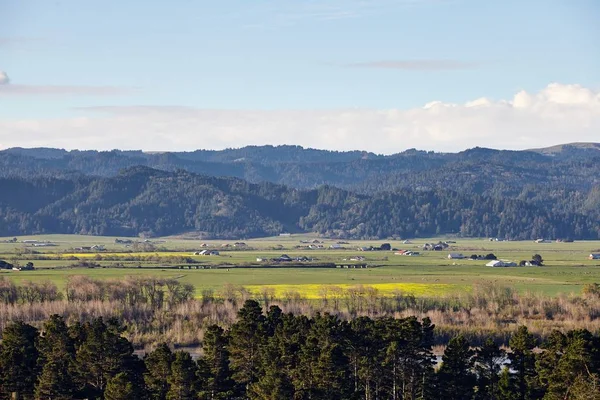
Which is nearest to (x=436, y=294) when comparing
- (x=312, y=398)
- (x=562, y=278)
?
(x=562, y=278)

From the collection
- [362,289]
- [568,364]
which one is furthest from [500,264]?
[568,364]

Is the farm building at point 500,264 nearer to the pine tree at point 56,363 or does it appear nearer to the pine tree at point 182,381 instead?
the pine tree at point 56,363

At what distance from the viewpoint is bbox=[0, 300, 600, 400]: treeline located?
65.0 m

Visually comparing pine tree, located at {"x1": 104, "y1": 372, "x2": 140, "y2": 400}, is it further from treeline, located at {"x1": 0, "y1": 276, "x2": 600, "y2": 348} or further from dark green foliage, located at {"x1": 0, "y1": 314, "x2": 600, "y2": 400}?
treeline, located at {"x1": 0, "y1": 276, "x2": 600, "y2": 348}

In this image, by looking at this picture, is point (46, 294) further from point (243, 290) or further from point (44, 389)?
point (44, 389)

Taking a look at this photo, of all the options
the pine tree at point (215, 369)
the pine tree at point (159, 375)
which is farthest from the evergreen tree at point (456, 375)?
the pine tree at point (159, 375)

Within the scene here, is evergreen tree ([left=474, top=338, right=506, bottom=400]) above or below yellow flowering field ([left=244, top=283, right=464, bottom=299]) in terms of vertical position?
below

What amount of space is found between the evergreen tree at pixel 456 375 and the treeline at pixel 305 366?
54mm

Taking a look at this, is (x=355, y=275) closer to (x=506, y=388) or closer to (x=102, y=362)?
(x=102, y=362)

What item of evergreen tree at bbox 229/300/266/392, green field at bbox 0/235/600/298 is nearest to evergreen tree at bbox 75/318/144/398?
evergreen tree at bbox 229/300/266/392

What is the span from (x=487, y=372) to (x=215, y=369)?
1492cm

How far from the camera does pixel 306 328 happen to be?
74125mm

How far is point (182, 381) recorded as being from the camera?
65.9 metres

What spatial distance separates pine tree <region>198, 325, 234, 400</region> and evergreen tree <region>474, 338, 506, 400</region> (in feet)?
44.4
